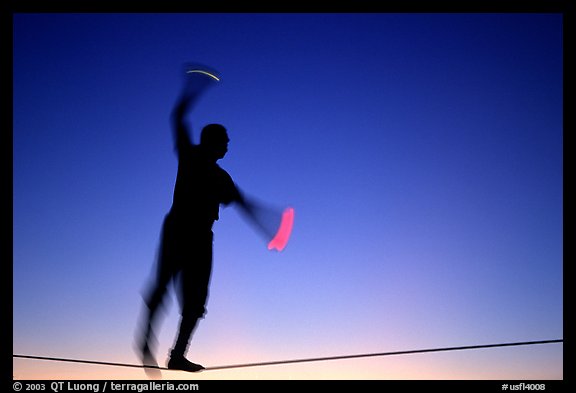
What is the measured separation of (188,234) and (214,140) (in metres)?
0.63

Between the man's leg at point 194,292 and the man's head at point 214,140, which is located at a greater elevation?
the man's head at point 214,140

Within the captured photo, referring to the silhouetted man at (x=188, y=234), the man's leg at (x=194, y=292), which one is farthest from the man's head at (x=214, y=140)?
the man's leg at (x=194, y=292)

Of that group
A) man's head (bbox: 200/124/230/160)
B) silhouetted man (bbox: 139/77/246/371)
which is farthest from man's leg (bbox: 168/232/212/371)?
man's head (bbox: 200/124/230/160)

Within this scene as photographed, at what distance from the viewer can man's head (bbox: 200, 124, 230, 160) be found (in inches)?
167

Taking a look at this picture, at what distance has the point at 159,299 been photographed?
13.7ft

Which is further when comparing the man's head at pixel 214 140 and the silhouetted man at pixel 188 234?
the man's head at pixel 214 140

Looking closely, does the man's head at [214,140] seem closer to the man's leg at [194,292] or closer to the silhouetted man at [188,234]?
the silhouetted man at [188,234]

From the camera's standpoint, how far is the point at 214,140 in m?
4.26

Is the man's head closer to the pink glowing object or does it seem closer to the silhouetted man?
the silhouetted man

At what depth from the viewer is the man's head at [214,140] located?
425cm
